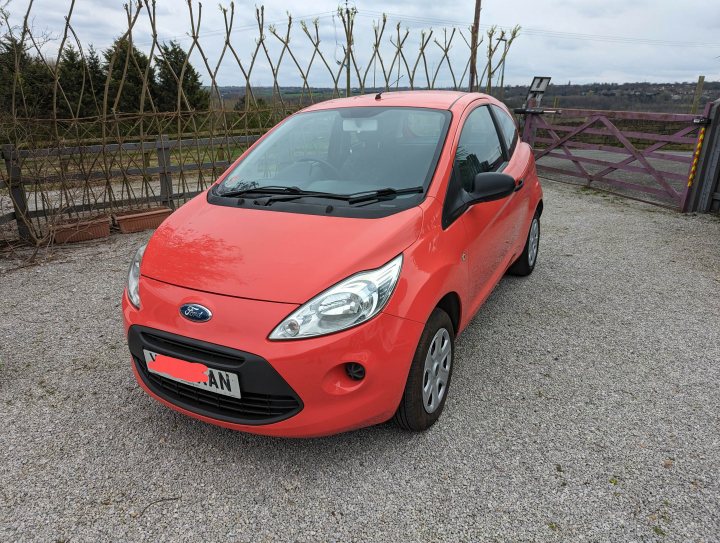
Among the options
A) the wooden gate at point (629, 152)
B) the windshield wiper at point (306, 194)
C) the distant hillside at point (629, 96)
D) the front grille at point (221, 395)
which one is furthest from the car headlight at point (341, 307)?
the distant hillside at point (629, 96)

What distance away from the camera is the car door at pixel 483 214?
114 inches

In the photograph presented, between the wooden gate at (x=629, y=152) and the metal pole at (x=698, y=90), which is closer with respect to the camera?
the wooden gate at (x=629, y=152)

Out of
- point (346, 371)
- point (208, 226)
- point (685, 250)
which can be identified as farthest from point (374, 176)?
point (685, 250)

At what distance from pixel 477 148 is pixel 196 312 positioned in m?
2.13

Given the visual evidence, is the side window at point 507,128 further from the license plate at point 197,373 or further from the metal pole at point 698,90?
the metal pole at point 698,90

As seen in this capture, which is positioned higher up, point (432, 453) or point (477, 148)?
point (477, 148)

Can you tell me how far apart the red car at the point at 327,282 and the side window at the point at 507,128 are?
898 millimetres

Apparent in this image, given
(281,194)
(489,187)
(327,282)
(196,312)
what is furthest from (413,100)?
(196,312)

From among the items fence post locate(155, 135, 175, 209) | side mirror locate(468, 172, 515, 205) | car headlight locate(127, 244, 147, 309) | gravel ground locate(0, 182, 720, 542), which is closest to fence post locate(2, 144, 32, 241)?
fence post locate(155, 135, 175, 209)

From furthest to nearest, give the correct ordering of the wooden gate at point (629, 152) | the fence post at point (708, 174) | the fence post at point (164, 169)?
the wooden gate at point (629, 152) → the fence post at point (164, 169) → the fence post at point (708, 174)

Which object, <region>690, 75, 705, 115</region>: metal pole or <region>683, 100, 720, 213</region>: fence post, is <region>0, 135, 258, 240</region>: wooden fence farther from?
<region>690, 75, 705, 115</region>: metal pole

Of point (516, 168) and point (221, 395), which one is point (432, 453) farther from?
Result: point (516, 168)

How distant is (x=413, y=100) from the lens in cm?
334

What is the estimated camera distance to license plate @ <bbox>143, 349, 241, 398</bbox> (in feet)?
6.79
